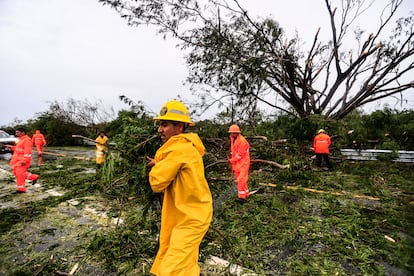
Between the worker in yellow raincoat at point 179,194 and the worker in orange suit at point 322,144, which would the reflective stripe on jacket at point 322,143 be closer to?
the worker in orange suit at point 322,144

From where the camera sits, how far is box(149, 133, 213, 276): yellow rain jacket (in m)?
1.64

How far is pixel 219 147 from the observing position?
25.6 ft

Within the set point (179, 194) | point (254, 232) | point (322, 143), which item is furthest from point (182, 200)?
point (322, 143)

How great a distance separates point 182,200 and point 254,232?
248 cm

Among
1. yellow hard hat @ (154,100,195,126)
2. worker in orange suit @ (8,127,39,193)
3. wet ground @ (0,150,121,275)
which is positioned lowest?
wet ground @ (0,150,121,275)

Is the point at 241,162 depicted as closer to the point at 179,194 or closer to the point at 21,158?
the point at 179,194

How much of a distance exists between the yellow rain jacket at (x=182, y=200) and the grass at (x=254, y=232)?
1310mm

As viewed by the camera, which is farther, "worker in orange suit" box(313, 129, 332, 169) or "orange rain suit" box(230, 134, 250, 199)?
"worker in orange suit" box(313, 129, 332, 169)

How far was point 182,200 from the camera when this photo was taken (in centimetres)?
175

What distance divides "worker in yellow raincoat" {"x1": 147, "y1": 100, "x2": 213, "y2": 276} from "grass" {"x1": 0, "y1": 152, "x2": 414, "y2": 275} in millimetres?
1295

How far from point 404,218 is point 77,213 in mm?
5931

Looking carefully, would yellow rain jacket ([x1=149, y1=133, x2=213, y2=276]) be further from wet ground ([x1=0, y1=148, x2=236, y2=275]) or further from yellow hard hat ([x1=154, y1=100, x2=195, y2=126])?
wet ground ([x1=0, y1=148, x2=236, y2=275])

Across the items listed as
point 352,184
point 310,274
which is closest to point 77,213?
point 310,274

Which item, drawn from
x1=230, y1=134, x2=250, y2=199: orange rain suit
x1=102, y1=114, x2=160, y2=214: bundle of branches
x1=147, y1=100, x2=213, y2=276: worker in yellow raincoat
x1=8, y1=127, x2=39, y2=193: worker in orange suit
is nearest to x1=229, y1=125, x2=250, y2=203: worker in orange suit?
x1=230, y1=134, x2=250, y2=199: orange rain suit
